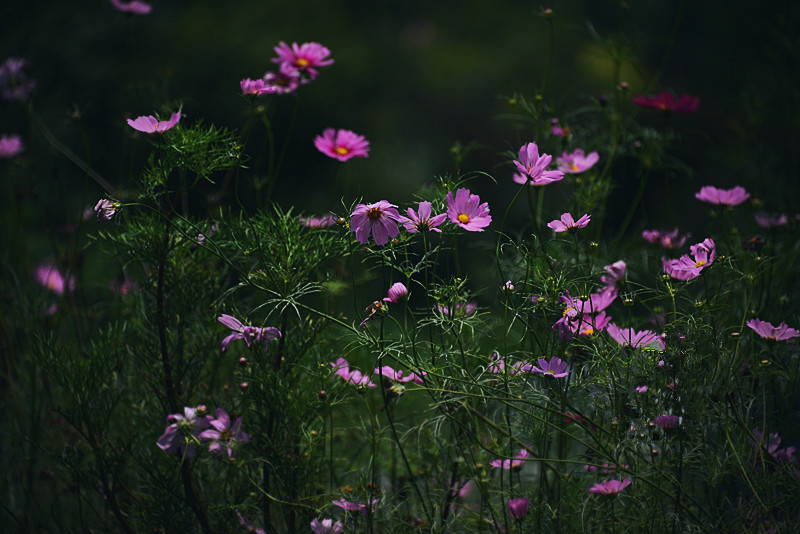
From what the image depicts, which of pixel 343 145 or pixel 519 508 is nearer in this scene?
pixel 519 508

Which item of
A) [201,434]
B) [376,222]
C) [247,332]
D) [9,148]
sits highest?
[376,222]

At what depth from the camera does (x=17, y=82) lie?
1.32m

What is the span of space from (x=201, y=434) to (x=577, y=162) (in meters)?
0.66

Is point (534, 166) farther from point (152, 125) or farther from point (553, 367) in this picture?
point (152, 125)

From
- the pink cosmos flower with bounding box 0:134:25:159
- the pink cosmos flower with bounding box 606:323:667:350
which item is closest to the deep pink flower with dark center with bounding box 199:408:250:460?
the pink cosmos flower with bounding box 606:323:667:350

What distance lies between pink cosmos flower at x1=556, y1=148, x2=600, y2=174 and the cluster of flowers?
22.3 inches

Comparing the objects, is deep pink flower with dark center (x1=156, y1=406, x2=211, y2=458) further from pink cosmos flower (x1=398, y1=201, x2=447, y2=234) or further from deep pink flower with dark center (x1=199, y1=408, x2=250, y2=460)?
pink cosmos flower (x1=398, y1=201, x2=447, y2=234)

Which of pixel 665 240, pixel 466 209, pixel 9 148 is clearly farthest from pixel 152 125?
pixel 9 148

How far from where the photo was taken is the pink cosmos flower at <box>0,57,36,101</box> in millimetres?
1346

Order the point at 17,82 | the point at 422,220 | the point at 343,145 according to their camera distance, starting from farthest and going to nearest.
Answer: the point at 17,82 < the point at 343,145 < the point at 422,220

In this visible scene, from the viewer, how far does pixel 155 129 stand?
760 mm

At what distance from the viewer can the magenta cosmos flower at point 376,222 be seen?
717mm

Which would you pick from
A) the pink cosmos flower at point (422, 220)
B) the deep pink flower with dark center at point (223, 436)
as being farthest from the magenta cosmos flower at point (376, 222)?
the deep pink flower with dark center at point (223, 436)

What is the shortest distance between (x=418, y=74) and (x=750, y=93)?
1.13m
